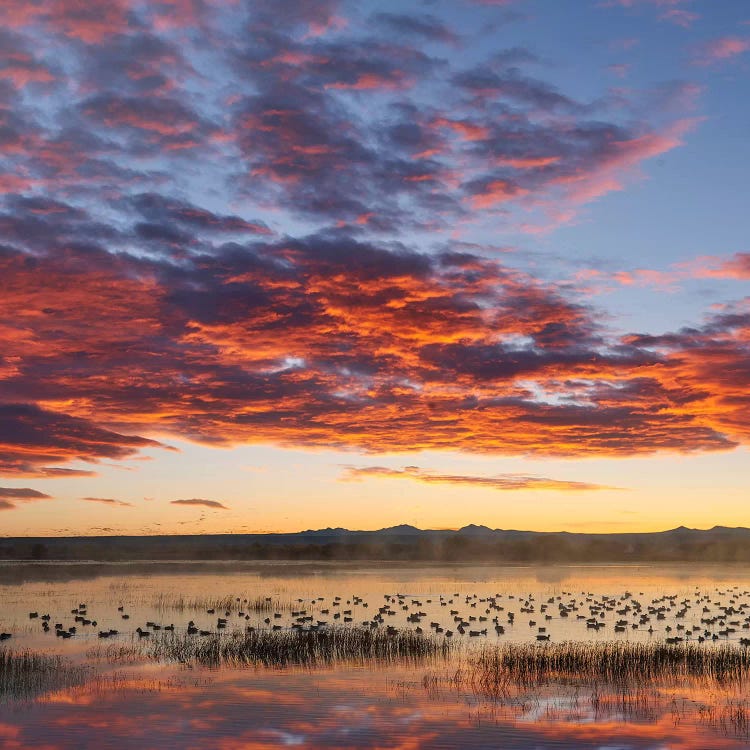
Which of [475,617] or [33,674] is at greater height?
[475,617]

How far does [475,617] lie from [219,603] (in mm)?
17509

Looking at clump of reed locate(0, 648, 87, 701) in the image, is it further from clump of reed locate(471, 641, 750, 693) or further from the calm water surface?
clump of reed locate(471, 641, 750, 693)

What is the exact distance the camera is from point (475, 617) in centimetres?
5162

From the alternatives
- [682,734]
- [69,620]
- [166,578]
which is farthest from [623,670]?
[166,578]

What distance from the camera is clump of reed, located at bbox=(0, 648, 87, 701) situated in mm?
29747

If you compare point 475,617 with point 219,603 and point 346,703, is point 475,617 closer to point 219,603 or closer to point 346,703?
point 219,603

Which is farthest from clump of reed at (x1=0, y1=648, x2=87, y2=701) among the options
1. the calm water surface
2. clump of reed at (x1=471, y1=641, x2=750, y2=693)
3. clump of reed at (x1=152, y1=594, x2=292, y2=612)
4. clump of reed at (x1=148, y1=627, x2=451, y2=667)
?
clump of reed at (x1=152, y1=594, x2=292, y2=612)

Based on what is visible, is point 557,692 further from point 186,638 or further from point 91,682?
point 186,638

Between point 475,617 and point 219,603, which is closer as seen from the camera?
point 475,617

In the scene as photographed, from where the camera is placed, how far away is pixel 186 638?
42.1m

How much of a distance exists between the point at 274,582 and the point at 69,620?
123 feet

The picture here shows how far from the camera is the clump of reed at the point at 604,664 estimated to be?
32.4m

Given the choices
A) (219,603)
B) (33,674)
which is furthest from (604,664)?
(219,603)

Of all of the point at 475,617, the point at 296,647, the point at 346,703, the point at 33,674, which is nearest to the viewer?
the point at 346,703
